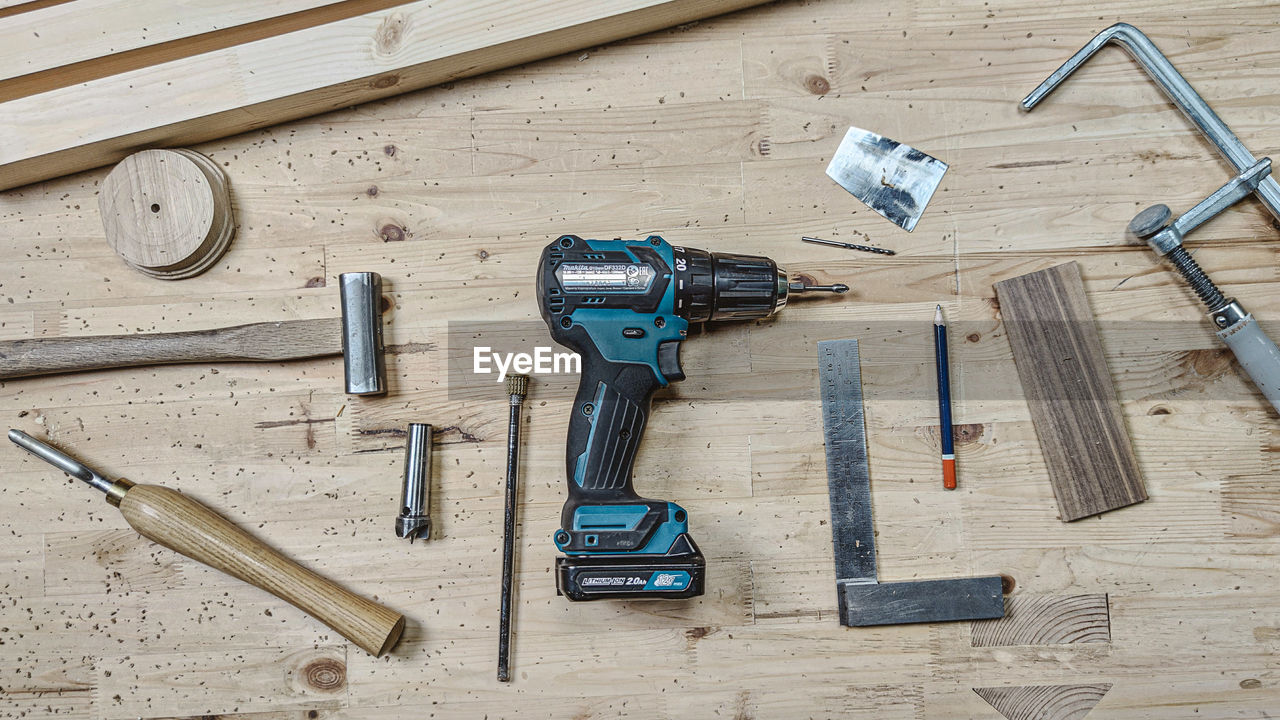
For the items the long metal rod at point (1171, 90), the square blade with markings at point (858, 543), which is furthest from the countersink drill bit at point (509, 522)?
the long metal rod at point (1171, 90)

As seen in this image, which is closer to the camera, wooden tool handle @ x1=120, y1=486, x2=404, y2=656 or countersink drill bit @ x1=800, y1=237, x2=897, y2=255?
wooden tool handle @ x1=120, y1=486, x2=404, y2=656

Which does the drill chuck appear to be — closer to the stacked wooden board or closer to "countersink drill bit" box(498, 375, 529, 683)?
"countersink drill bit" box(498, 375, 529, 683)

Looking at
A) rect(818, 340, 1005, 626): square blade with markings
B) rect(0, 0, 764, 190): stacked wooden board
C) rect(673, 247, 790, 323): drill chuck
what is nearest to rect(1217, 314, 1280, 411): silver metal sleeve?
rect(818, 340, 1005, 626): square blade with markings

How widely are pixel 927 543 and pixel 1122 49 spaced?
1017 mm

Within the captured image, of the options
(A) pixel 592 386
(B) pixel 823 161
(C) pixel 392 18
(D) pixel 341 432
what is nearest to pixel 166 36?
(C) pixel 392 18

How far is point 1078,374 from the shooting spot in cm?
130

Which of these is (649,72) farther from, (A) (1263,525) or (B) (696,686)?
(A) (1263,525)

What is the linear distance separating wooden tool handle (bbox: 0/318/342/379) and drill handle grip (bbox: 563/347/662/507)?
515 mm

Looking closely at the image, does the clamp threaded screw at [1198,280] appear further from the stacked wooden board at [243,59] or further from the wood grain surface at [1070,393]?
the stacked wooden board at [243,59]

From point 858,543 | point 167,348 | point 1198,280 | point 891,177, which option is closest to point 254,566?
point 167,348

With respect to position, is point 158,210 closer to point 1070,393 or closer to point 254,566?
point 254,566

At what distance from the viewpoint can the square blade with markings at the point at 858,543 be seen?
128 centimetres

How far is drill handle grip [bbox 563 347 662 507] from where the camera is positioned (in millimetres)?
1179

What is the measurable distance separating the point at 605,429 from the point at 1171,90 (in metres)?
1.22
